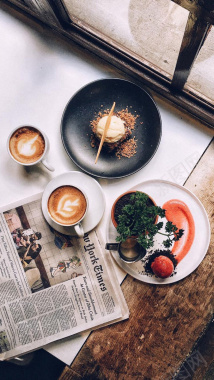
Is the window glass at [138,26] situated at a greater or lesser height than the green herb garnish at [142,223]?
greater

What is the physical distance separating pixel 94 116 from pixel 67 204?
12.3 inches

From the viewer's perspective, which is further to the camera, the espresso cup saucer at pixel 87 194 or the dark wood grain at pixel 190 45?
the espresso cup saucer at pixel 87 194

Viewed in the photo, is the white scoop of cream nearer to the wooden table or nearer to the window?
the window

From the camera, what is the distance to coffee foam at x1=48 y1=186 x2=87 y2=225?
1.03 metres

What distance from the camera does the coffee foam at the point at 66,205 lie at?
3.39ft

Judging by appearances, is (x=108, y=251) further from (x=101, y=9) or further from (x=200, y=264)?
(x=101, y=9)

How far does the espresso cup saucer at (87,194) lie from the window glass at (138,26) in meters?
0.43

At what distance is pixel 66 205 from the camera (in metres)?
1.05

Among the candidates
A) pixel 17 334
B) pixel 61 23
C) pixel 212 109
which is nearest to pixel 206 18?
pixel 212 109

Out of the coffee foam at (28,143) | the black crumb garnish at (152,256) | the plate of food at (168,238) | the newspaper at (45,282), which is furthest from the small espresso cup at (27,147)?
the black crumb garnish at (152,256)

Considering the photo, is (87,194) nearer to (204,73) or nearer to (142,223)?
(142,223)

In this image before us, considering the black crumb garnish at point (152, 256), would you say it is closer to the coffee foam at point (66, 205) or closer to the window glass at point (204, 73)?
the coffee foam at point (66, 205)

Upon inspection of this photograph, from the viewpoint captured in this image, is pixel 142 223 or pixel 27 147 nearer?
pixel 142 223

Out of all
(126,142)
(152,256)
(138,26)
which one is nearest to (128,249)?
(152,256)
